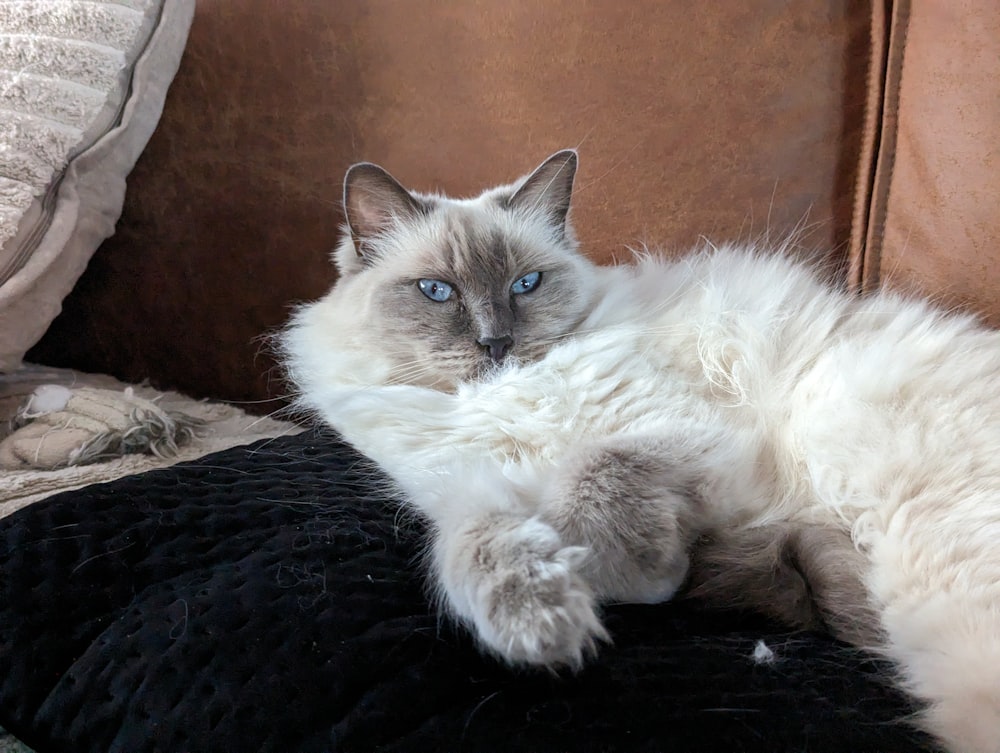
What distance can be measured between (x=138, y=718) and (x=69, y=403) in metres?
0.98

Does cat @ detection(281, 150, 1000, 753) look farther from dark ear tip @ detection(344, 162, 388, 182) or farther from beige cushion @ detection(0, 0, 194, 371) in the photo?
beige cushion @ detection(0, 0, 194, 371)

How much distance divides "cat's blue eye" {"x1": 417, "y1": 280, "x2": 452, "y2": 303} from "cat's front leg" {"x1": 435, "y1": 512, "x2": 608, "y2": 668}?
1.74 feet

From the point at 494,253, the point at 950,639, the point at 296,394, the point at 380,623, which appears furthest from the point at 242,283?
the point at 950,639

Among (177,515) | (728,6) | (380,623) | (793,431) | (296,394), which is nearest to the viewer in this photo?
(380,623)

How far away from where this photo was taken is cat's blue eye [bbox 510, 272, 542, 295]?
135cm

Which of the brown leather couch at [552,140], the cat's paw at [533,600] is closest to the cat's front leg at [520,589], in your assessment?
the cat's paw at [533,600]

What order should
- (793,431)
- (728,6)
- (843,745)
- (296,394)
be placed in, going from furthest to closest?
1. (296,394)
2. (728,6)
3. (793,431)
4. (843,745)

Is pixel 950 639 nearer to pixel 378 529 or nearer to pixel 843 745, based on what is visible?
pixel 843 745

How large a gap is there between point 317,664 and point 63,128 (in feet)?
4.51

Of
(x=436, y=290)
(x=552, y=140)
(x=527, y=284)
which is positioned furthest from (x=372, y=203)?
(x=552, y=140)

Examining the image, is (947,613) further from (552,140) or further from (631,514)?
(552,140)

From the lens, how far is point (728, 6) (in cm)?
150

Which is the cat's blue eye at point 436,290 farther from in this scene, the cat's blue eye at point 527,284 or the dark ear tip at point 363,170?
the dark ear tip at point 363,170

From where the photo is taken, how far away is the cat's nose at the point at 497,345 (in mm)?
1249
